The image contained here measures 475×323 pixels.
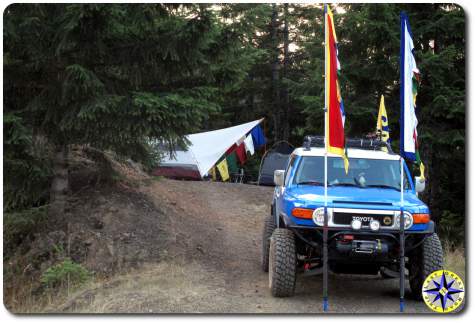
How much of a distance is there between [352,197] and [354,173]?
0.97 metres

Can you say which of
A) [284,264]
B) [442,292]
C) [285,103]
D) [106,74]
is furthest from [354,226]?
[285,103]

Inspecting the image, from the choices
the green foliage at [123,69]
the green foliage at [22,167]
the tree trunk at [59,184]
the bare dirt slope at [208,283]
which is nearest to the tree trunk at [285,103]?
the bare dirt slope at [208,283]

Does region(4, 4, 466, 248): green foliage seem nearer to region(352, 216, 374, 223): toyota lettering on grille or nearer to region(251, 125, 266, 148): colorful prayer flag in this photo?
region(352, 216, 374, 223): toyota lettering on grille

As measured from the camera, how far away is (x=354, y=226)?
6762mm

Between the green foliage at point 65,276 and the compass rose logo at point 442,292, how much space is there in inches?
202

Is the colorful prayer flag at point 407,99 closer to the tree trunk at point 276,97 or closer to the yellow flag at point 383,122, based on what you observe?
the yellow flag at point 383,122

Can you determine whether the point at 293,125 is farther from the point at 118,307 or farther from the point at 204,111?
the point at 118,307

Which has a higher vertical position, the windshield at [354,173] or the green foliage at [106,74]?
the green foliage at [106,74]

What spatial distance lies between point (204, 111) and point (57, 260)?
3732mm

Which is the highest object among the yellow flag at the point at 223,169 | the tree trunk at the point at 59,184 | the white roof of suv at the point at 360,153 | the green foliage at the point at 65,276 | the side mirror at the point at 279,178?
the white roof of suv at the point at 360,153

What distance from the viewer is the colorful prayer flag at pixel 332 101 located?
6.95m

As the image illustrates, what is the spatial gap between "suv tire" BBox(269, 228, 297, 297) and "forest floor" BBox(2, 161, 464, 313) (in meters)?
0.19

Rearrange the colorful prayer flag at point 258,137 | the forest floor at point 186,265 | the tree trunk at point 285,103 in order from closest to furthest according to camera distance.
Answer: the forest floor at point 186,265
the colorful prayer flag at point 258,137
the tree trunk at point 285,103

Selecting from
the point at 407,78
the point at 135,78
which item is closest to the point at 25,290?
the point at 135,78
